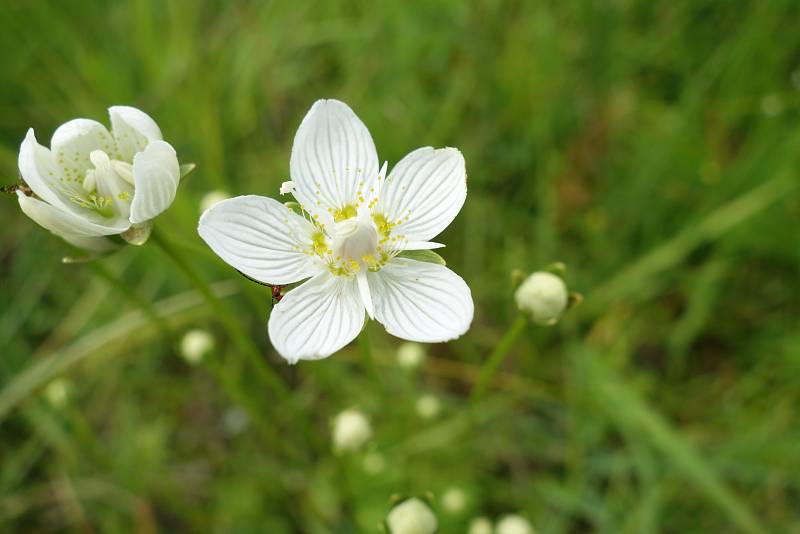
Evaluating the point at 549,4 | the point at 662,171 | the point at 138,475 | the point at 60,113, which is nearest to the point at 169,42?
the point at 60,113

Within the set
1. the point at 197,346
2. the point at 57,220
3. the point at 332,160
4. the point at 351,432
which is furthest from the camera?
the point at 197,346

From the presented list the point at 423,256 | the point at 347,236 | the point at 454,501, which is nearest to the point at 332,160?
the point at 347,236

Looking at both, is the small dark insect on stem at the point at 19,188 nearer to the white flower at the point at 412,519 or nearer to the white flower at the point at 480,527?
the white flower at the point at 412,519

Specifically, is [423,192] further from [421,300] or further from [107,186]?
[107,186]

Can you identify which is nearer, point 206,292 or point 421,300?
point 421,300

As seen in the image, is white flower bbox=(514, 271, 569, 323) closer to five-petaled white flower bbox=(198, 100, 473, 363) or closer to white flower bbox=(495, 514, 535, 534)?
five-petaled white flower bbox=(198, 100, 473, 363)

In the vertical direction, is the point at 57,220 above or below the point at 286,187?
below

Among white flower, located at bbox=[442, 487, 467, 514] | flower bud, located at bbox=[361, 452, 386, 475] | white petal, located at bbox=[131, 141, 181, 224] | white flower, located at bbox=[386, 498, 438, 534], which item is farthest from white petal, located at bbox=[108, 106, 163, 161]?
white flower, located at bbox=[442, 487, 467, 514]
